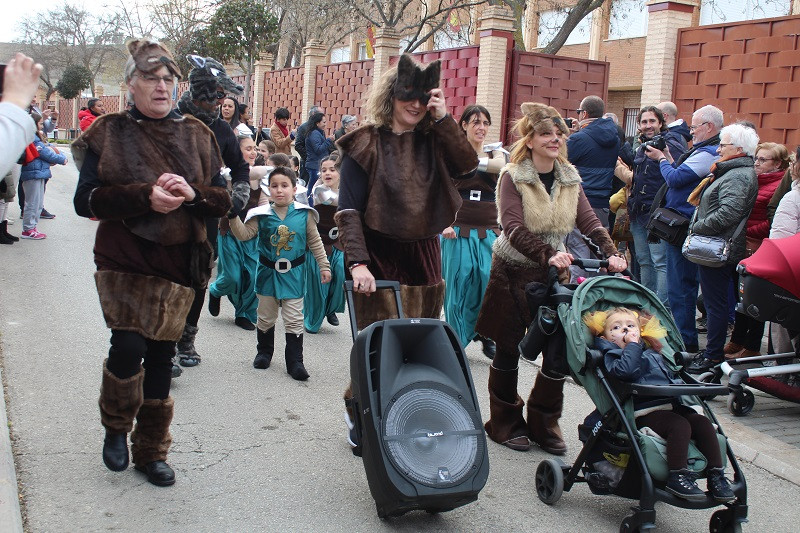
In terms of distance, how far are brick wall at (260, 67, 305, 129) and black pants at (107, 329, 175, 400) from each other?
2214cm

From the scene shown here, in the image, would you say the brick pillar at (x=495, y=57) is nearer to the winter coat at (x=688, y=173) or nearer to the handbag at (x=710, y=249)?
the winter coat at (x=688, y=173)

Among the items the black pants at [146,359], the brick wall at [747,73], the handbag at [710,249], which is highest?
the brick wall at [747,73]

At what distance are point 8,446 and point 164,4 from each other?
36184 mm

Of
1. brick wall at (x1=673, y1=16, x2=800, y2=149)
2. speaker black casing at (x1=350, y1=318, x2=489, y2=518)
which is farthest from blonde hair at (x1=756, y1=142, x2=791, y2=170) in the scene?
speaker black casing at (x1=350, y1=318, x2=489, y2=518)

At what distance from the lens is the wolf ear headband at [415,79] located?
441 centimetres

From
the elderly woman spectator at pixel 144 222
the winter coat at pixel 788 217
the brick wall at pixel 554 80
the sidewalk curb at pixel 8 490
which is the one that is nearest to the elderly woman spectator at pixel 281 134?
the brick wall at pixel 554 80

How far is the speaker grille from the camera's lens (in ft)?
12.6

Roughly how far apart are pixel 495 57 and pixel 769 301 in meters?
12.0

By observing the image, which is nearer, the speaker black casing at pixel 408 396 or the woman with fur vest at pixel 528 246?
the speaker black casing at pixel 408 396

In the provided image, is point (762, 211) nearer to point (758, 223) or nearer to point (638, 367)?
point (758, 223)

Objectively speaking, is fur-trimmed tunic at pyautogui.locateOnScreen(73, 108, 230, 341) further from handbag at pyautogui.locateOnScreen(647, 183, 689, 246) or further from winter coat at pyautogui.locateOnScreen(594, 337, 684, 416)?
handbag at pyautogui.locateOnScreen(647, 183, 689, 246)

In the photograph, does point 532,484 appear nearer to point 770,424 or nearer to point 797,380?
point 770,424

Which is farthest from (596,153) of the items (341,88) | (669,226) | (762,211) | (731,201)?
(341,88)

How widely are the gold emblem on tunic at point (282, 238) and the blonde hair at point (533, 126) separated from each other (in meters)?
2.29
